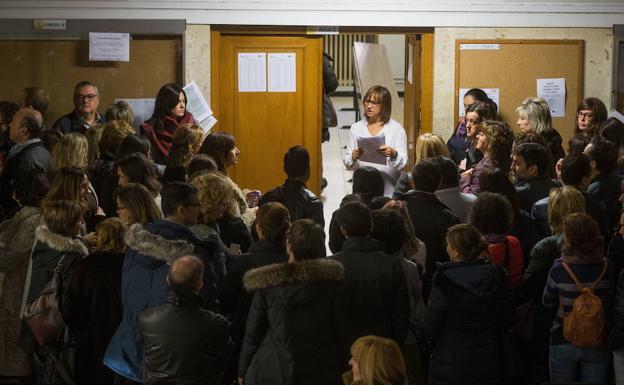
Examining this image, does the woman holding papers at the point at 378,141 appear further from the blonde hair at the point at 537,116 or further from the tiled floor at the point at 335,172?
the tiled floor at the point at 335,172

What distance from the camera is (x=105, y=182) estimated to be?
7.85 m

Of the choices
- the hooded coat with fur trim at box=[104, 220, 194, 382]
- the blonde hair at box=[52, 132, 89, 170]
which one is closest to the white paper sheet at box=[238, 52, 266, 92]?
the blonde hair at box=[52, 132, 89, 170]

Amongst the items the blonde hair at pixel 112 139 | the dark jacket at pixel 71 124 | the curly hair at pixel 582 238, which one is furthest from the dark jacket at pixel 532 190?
the dark jacket at pixel 71 124

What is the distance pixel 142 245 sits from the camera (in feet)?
18.9

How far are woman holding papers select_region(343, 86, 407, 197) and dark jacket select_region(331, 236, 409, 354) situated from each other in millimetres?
3328

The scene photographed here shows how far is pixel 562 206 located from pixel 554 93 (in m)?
4.31

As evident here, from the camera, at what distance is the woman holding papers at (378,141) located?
903 centimetres

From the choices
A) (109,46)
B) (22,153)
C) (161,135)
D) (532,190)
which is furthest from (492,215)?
(109,46)

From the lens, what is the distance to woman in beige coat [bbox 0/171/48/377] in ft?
22.1

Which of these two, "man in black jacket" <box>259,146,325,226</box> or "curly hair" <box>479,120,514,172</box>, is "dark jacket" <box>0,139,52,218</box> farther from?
"curly hair" <box>479,120,514,172</box>

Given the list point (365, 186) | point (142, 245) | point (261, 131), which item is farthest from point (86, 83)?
point (142, 245)

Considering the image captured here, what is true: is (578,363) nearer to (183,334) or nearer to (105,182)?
(183,334)

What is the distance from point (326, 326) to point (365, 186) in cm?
182

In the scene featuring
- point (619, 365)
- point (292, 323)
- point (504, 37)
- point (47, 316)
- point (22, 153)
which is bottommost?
point (619, 365)
